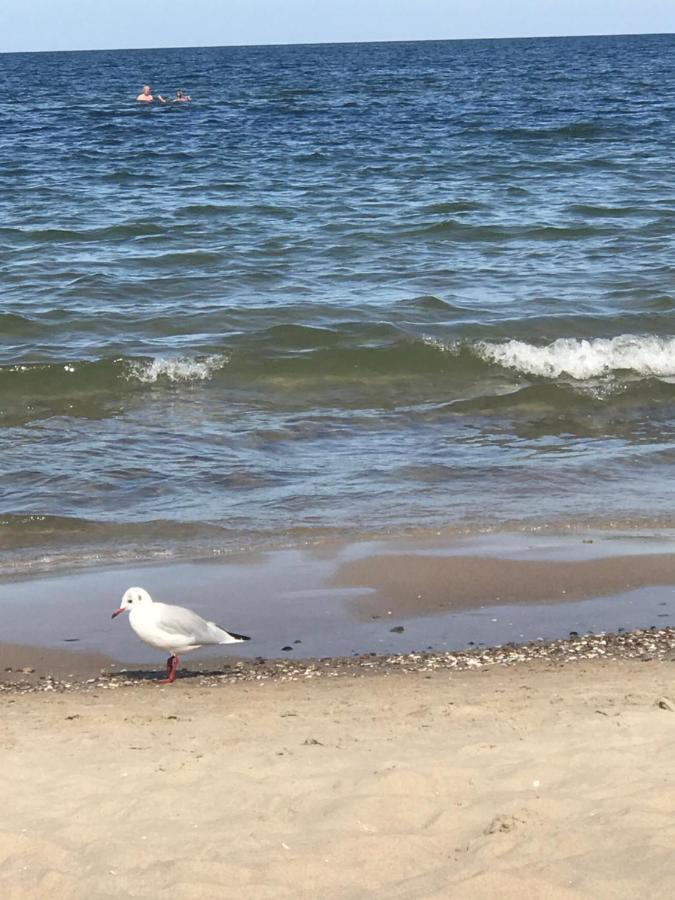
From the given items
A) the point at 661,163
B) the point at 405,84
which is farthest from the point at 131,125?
the point at 405,84

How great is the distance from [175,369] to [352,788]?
8.10 metres

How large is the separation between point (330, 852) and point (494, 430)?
6.53 meters

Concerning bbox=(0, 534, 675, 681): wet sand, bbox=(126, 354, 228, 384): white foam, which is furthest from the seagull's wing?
bbox=(126, 354, 228, 384): white foam

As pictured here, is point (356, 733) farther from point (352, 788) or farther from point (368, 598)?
point (368, 598)

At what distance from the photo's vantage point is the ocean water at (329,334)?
8391 millimetres

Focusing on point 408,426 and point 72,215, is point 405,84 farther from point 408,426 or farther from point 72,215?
point 408,426

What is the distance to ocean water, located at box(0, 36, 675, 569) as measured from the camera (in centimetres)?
839

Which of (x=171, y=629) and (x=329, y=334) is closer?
(x=171, y=629)

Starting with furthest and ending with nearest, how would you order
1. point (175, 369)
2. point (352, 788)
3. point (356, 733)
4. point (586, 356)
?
point (586, 356) → point (175, 369) → point (356, 733) → point (352, 788)

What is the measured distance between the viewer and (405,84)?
144ft

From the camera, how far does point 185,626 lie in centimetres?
565

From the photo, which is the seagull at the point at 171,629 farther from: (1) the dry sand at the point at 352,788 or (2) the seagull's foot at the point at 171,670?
(1) the dry sand at the point at 352,788

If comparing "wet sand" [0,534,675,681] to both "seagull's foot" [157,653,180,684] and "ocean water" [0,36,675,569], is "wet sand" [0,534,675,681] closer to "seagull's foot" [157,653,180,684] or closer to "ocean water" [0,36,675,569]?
"seagull's foot" [157,653,180,684]

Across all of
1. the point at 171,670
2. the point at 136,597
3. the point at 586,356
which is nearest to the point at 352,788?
the point at 171,670
